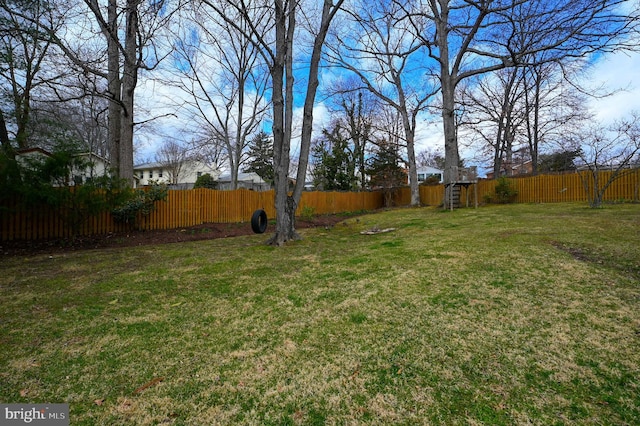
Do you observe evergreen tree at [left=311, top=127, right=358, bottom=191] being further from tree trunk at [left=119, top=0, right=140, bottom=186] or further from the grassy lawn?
the grassy lawn

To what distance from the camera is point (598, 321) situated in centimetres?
216

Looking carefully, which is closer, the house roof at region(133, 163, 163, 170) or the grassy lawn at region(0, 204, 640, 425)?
the grassy lawn at region(0, 204, 640, 425)

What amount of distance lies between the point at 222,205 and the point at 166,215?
7.08ft

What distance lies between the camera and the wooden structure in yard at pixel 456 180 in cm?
1220

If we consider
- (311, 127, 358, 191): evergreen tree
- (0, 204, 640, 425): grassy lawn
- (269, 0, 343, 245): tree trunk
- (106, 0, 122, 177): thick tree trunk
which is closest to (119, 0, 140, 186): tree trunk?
(106, 0, 122, 177): thick tree trunk

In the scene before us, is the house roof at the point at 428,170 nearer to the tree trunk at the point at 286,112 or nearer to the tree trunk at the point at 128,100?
the tree trunk at the point at 286,112

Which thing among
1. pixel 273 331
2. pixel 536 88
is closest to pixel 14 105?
pixel 273 331

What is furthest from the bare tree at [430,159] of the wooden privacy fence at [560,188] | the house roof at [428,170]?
the wooden privacy fence at [560,188]

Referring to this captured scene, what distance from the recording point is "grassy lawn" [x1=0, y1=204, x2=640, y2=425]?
1.48 metres

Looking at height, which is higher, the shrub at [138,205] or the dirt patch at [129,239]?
the shrub at [138,205]

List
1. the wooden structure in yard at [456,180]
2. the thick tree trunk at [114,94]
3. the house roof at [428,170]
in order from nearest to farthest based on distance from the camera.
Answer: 1. the thick tree trunk at [114,94]
2. the wooden structure in yard at [456,180]
3. the house roof at [428,170]

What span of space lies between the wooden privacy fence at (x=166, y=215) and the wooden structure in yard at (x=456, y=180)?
6221 mm

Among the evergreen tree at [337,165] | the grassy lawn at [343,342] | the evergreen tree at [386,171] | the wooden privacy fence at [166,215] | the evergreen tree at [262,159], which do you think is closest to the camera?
the grassy lawn at [343,342]

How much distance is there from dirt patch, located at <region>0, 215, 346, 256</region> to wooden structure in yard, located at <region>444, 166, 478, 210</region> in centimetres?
798
